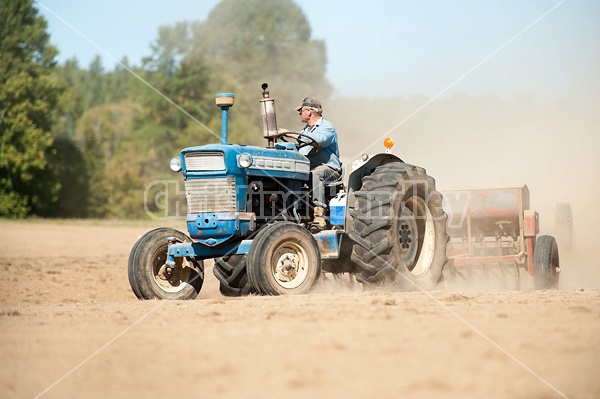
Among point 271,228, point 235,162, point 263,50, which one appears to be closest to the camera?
point 271,228

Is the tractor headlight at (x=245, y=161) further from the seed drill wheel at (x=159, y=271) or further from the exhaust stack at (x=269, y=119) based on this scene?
the seed drill wheel at (x=159, y=271)

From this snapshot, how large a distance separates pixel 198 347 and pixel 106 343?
28.7 inches

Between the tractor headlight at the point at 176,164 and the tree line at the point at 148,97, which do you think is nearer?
the tractor headlight at the point at 176,164

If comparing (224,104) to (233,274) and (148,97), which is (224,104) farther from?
(148,97)

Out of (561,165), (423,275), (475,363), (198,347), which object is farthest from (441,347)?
(561,165)

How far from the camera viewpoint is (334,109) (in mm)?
40688

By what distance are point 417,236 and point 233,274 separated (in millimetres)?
2662

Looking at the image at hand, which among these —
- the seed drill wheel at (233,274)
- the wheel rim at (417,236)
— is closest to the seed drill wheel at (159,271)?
the seed drill wheel at (233,274)

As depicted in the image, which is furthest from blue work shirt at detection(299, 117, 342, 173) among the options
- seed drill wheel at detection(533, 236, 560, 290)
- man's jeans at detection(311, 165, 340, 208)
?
seed drill wheel at detection(533, 236, 560, 290)

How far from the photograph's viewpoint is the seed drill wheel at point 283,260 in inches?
301

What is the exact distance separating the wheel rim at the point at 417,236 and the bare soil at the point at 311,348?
5.74 ft

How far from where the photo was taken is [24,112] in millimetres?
40938

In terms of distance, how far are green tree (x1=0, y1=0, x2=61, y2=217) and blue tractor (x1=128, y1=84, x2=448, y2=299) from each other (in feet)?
113

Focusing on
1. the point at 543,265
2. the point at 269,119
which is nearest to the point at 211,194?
the point at 269,119
